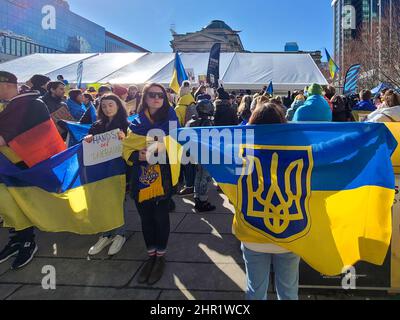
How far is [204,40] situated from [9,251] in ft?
213

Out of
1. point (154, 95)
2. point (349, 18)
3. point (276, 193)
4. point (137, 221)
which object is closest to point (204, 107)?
point (137, 221)

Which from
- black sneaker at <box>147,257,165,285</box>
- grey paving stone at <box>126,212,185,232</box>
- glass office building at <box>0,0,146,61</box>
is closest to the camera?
black sneaker at <box>147,257,165,285</box>

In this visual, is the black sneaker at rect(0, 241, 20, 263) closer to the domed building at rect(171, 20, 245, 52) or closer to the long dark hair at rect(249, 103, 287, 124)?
the long dark hair at rect(249, 103, 287, 124)

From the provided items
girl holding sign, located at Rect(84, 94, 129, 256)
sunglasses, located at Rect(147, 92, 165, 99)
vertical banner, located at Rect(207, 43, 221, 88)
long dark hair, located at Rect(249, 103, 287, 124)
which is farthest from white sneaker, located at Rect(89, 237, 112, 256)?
vertical banner, located at Rect(207, 43, 221, 88)

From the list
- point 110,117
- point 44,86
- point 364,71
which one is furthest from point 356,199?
point 364,71

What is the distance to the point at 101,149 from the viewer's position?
14.1ft

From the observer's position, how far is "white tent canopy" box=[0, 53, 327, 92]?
52.5ft

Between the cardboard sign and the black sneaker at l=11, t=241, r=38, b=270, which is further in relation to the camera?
the cardboard sign

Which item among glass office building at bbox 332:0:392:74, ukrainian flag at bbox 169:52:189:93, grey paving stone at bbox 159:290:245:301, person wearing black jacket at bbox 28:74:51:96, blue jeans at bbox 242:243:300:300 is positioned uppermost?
glass office building at bbox 332:0:392:74

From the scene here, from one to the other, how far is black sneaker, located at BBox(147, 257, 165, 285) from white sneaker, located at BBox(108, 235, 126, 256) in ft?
2.32

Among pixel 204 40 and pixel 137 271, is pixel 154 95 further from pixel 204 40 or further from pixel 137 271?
pixel 204 40

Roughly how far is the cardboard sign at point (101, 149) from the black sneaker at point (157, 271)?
1.31 meters

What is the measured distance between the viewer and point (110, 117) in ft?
14.2

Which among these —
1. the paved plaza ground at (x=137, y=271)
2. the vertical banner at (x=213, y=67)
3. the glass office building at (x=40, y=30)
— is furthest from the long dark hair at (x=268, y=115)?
the glass office building at (x=40, y=30)
